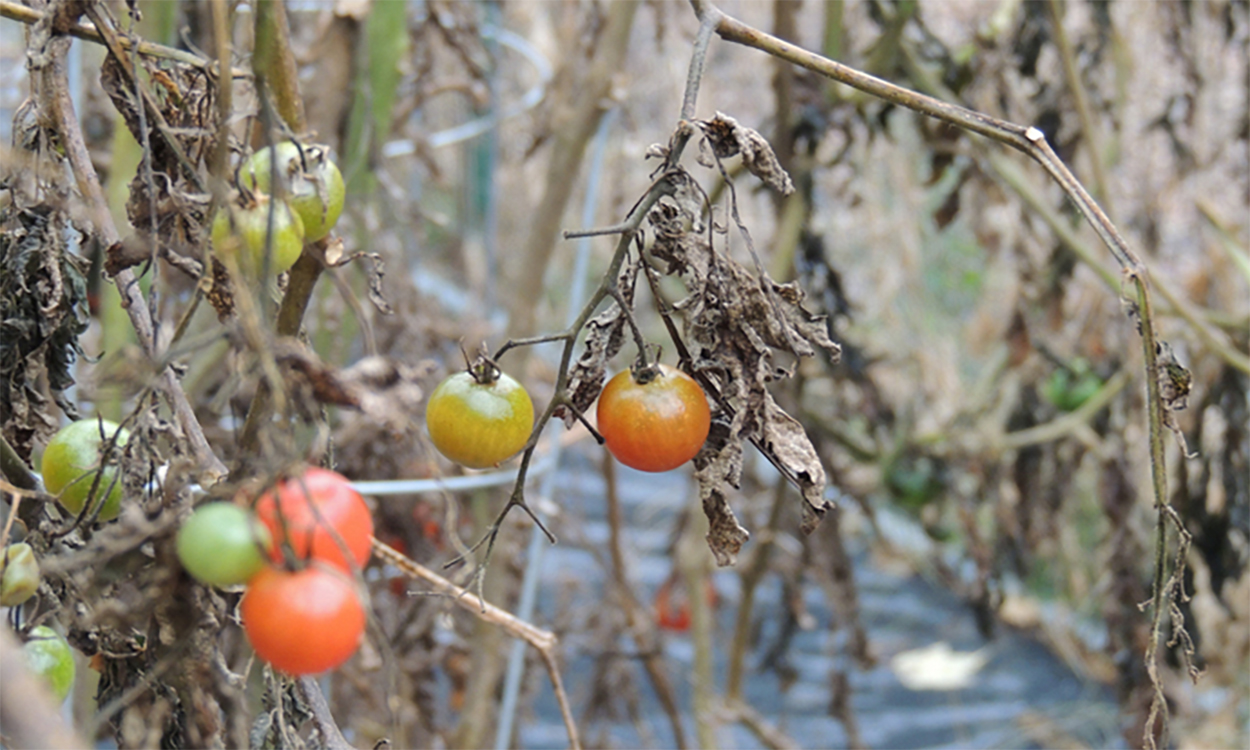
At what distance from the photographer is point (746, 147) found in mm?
429

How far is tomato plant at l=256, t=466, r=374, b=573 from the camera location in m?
0.30

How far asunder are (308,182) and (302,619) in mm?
204

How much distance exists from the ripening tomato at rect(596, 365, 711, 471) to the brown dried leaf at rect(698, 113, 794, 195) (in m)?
0.10

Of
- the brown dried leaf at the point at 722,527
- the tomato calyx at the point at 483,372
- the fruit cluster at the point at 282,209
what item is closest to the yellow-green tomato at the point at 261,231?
the fruit cluster at the point at 282,209

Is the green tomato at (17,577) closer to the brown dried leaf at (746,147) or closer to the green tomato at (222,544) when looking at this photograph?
the green tomato at (222,544)

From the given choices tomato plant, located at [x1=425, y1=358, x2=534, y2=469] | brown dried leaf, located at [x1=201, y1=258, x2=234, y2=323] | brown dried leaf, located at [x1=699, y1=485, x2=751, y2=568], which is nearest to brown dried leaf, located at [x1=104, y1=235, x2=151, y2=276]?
brown dried leaf, located at [x1=201, y1=258, x2=234, y2=323]

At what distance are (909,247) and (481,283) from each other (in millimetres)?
1589

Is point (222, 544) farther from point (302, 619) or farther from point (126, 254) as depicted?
point (126, 254)

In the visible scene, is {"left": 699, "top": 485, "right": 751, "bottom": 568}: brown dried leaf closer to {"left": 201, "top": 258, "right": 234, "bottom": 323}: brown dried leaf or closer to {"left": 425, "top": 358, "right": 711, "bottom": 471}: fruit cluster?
{"left": 425, "top": 358, "right": 711, "bottom": 471}: fruit cluster

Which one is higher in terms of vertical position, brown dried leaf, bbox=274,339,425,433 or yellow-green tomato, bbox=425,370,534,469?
yellow-green tomato, bbox=425,370,534,469

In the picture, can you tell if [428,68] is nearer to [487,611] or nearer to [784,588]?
[784,588]

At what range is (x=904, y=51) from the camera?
1284 millimetres

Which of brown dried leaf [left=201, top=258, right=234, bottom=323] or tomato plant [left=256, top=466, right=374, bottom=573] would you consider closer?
tomato plant [left=256, top=466, right=374, bottom=573]

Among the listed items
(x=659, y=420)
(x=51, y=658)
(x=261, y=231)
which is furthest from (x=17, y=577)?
(x=659, y=420)
